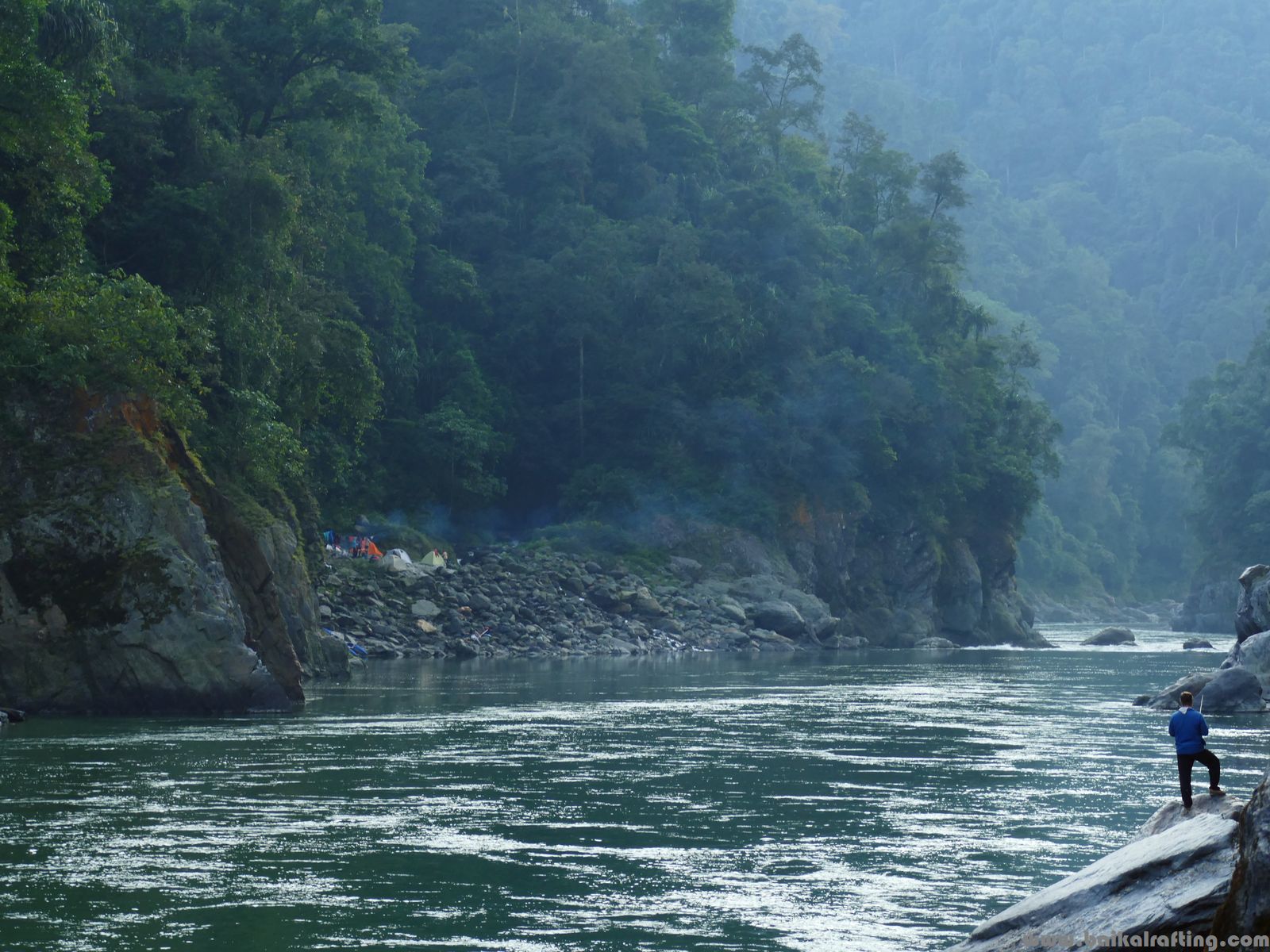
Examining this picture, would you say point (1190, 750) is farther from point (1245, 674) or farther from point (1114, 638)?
point (1114, 638)

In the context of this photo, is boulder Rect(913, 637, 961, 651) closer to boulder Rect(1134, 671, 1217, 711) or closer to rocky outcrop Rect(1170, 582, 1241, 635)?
rocky outcrop Rect(1170, 582, 1241, 635)

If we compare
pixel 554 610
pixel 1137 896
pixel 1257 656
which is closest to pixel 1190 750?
pixel 1137 896

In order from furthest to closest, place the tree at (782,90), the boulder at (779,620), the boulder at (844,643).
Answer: the tree at (782,90), the boulder at (844,643), the boulder at (779,620)

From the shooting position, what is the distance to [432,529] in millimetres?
71125

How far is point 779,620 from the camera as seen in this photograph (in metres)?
69.5

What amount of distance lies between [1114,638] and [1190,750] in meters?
68.4

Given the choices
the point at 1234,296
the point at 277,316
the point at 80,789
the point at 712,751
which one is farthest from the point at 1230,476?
the point at 80,789

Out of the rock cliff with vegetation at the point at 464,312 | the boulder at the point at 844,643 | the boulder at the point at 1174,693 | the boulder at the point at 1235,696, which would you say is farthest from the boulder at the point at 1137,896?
the boulder at the point at 844,643

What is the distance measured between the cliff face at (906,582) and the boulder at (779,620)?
806 cm

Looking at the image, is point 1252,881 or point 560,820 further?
point 560,820

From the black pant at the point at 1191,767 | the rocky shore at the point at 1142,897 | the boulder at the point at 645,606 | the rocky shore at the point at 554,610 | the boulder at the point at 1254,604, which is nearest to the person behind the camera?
the rocky shore at the point at 1142,897

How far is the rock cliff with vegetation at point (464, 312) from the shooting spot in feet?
105

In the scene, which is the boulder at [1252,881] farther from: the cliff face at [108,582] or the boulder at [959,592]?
the boulder at [959,592]

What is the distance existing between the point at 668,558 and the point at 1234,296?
11041cm
